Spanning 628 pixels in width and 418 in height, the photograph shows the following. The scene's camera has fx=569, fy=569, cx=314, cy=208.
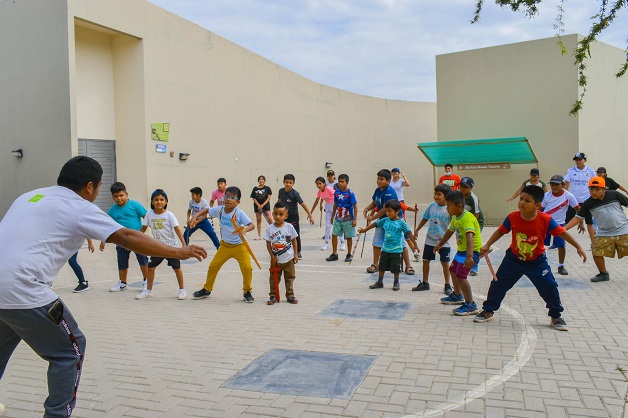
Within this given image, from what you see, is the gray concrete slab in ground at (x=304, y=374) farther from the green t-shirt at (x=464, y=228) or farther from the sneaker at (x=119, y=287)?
the sneaker at (x=119, y=287)

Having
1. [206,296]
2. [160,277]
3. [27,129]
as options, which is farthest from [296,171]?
[206,296]

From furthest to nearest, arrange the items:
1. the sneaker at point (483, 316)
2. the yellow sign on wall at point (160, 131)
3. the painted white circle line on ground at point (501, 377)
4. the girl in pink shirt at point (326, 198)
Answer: the yellow sign on wall at point (160, 131), the girl in pink shirt at point (326, 198), the sneaker at point (483, 316), the painted white circle line on ground at point (501, 377)

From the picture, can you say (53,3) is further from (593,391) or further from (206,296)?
(593,391)

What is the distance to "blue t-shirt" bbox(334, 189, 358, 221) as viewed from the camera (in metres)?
10.8

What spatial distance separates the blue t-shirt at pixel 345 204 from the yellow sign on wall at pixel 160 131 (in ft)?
19.9

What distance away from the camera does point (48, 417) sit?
10.6 ft

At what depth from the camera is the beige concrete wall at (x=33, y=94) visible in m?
13.2

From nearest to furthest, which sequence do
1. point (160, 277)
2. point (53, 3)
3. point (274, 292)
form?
point (274, 292) < point (160, 277) < point (53, 3)

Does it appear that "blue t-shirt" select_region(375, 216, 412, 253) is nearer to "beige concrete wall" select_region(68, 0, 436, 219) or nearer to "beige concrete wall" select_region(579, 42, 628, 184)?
"beige concrete wall" select_region(68, 0, 436, 219)

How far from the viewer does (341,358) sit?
195 inches

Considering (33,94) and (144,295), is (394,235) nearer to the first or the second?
(144,295)

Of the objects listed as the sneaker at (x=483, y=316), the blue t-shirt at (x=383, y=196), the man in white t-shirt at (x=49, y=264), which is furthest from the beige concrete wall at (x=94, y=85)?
the man in white t-shirt at (x=49, y=264)

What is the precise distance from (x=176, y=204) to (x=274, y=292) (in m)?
8.69

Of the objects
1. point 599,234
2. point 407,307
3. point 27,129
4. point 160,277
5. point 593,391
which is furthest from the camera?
point 27,129
